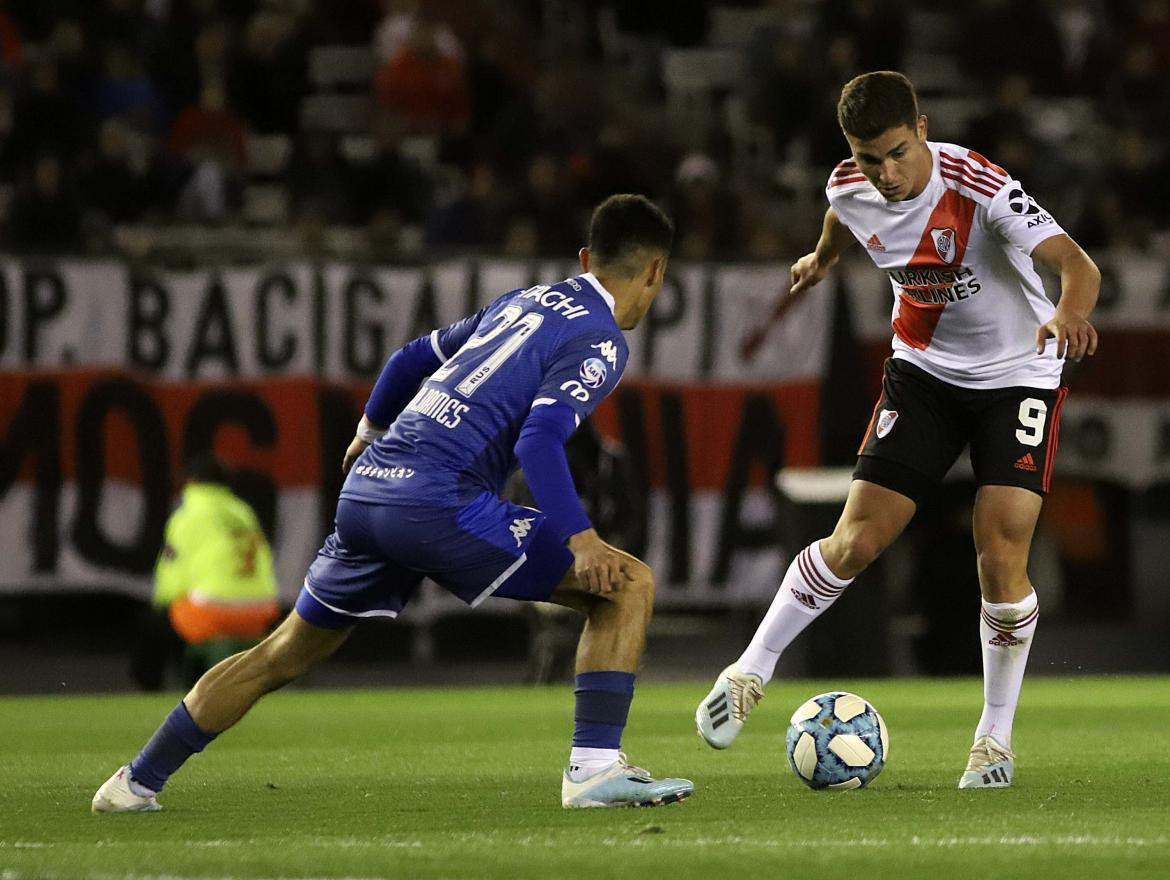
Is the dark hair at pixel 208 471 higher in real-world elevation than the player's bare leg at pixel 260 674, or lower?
lower

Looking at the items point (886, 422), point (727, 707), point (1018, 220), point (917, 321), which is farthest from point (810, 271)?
point (727, 707)

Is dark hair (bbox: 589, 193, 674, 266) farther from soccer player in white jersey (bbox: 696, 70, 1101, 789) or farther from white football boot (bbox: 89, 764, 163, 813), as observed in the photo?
white football boot (bbox: 89, 764, 163, 813)

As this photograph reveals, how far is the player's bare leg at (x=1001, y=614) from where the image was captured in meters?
6.90

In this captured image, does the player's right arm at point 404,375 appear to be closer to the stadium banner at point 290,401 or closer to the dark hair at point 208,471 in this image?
the dark hair at point 208,471

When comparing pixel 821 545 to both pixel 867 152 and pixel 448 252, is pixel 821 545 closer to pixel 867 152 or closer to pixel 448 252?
pixel 867 152

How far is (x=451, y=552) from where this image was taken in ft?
19.6

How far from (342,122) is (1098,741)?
1102 centimetres

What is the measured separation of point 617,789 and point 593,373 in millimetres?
1232

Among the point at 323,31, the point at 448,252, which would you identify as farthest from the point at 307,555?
the point at 323,31

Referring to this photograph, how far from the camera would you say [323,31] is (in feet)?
61.6

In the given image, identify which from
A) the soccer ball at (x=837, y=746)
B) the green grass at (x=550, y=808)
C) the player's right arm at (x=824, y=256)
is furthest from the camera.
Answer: the player's right arm at (x=824, y=256)

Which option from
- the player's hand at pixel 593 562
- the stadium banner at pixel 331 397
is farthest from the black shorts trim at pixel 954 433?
the stadium banner at pixel 331 397

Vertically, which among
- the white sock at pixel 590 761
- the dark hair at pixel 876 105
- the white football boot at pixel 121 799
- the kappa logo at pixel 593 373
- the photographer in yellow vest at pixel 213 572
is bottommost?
the photographer in yellow vest at pixel 213 572

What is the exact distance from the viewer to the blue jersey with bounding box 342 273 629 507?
235 inches
